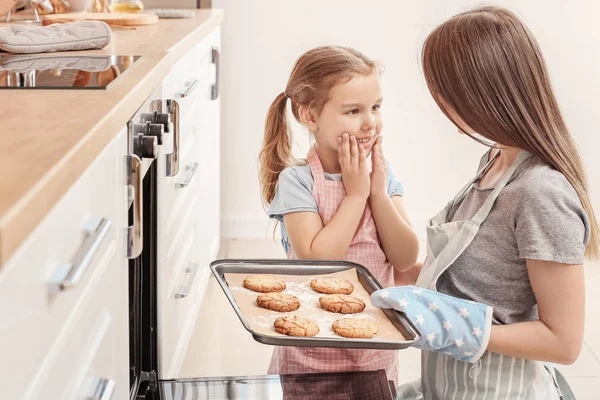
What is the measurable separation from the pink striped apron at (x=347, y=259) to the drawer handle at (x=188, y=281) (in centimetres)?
46

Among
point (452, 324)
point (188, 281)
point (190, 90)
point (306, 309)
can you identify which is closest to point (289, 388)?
point (306, 309)

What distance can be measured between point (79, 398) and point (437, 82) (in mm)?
721

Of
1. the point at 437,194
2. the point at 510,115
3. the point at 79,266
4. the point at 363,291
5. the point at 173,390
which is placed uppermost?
the point at 510,115

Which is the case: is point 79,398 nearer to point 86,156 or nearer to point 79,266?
point 79,266

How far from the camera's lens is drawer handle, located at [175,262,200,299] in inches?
87.5

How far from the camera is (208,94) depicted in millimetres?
2895

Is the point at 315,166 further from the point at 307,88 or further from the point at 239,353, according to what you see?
the point at 239,353

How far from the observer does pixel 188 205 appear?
7.89 feet

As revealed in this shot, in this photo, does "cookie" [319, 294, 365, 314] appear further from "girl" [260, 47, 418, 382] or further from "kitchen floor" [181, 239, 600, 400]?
"kitchen floor" [181, 239, 600, 400]

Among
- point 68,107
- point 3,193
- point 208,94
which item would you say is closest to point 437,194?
point 208,94

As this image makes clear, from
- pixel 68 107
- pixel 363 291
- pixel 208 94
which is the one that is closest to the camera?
pixel 68 107

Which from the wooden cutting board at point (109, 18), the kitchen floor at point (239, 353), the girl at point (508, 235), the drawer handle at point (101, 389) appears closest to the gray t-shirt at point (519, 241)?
the girl at point (508, 235)

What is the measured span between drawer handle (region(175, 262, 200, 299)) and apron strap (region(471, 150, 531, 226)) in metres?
1.00

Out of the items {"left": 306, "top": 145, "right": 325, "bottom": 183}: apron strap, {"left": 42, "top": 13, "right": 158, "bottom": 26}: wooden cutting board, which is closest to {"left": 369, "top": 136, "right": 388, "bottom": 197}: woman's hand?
{"left": 306, "top": 145, "right": 325, "bottom": 183}: apron strap
